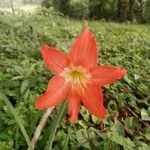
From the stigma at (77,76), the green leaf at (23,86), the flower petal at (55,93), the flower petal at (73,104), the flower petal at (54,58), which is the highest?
the flower petal at (54,58)

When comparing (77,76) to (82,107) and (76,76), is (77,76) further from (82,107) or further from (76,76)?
(82,107)

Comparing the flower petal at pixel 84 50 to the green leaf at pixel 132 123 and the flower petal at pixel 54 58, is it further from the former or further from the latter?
the green leaf at pixel 132 123

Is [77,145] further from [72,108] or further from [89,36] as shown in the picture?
[89,36]

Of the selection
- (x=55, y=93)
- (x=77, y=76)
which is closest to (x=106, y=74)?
(x=77, y=76)

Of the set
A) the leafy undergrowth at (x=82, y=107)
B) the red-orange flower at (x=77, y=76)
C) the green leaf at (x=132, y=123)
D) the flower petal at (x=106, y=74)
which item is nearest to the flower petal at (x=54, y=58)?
the red-orange flower at (x=77, y=76)

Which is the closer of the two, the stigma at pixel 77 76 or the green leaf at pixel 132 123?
the stigma at pixel 77 76

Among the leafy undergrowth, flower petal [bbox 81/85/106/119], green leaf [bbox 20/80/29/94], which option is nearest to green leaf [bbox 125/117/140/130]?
the leafy undergrowth

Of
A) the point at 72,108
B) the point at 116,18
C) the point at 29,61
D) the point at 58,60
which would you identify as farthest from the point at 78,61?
the point at 116,18

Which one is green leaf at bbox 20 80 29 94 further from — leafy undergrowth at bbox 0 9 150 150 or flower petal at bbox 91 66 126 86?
flower petal at bbox 91 66 126 86

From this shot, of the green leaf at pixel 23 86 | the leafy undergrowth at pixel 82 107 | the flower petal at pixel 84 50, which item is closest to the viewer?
the flower petal at pixel 84 50

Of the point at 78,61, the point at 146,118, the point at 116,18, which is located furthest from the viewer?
the point at 116,18
